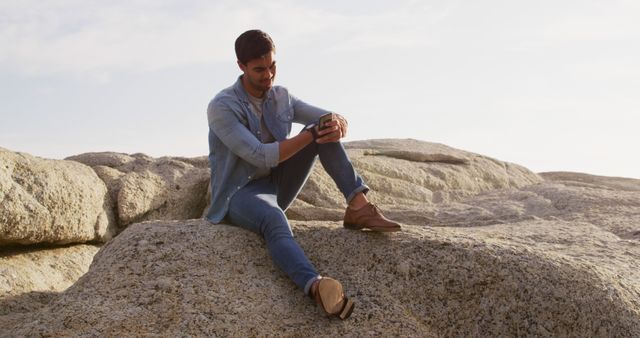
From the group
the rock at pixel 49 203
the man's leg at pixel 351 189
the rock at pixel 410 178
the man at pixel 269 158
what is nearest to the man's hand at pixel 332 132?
the man at pixel 269 158

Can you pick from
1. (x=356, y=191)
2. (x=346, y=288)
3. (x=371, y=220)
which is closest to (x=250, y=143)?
(x=356, y=191)

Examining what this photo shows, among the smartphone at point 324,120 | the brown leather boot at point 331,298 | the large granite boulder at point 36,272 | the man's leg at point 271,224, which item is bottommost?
the large granite boulder at point 36,272

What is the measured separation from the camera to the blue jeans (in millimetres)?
5152

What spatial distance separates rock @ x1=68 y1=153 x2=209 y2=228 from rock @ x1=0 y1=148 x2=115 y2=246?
337 mm

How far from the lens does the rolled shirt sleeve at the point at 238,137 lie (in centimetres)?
540

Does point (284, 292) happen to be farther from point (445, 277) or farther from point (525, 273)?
point (525, 273)

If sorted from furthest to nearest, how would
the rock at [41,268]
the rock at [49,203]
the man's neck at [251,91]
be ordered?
the rock at [49,203] < the rock at [41,268] < the man's neck at [251,91]

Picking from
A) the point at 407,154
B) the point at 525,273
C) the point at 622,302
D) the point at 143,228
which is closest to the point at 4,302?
the point at 143,228

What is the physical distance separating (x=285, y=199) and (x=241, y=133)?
30.3 inches

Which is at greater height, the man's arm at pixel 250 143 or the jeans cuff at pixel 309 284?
the man's arm at pixel 250 143

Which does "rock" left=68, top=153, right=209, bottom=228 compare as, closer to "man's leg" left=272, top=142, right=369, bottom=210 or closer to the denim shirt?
the denim shirt

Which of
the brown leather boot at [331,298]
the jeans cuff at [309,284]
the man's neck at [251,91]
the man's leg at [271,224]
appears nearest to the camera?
the brown leather boot at [331,298]

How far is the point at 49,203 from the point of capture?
820 cm

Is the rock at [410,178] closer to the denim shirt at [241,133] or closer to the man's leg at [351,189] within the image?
the denim shirt at [241,133]
